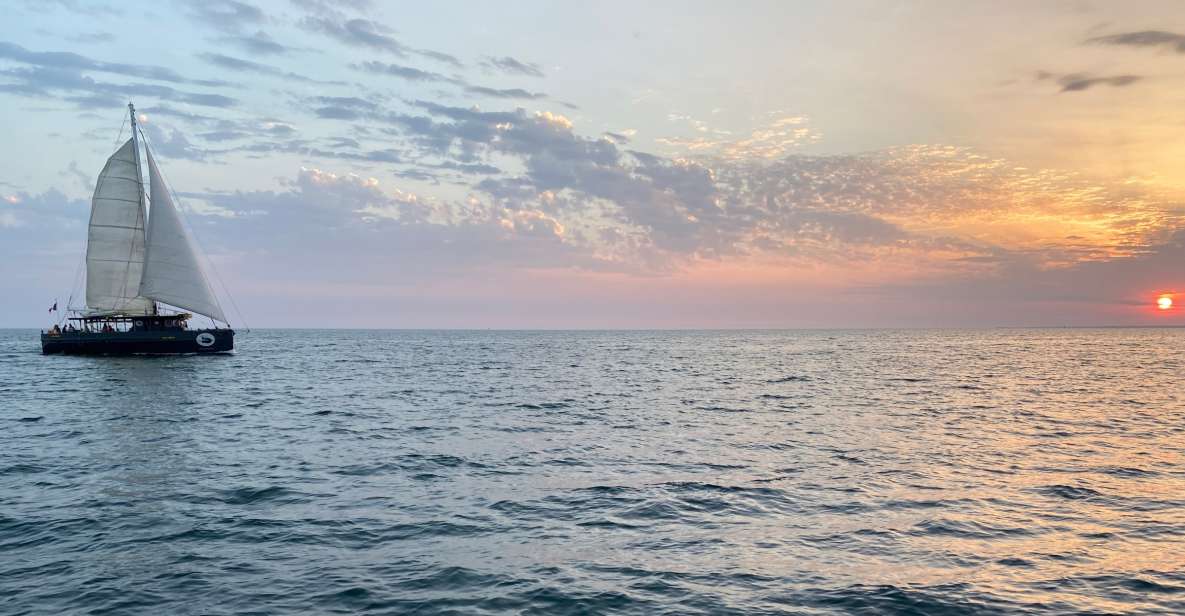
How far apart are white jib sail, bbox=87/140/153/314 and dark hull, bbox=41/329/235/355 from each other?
4.35 m

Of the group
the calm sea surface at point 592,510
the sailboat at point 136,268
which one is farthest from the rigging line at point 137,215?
the calm sea surface at point 592,510

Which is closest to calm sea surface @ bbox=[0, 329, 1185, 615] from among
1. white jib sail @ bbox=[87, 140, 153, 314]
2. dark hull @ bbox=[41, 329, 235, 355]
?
dark hull @ bbox=[41, 329, 235, 355]

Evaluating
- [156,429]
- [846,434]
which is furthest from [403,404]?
[846,434]

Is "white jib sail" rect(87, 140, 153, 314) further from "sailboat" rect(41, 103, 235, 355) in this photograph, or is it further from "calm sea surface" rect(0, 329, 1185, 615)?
"calm sea surface" rect(0, 329, 1185, 615)

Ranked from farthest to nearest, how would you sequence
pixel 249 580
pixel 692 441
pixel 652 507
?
pixel 692 441, pixel 652 507, pixel 249 580

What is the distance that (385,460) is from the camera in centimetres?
2383

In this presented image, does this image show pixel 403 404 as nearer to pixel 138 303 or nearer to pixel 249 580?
pixel 249 580

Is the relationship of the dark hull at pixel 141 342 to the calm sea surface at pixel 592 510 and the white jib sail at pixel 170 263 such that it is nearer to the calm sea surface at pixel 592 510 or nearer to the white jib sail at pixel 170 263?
the white jib sail at pixel 170 263

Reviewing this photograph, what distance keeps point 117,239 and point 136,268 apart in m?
3.78

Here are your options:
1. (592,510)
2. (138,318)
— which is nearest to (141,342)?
(138,318)

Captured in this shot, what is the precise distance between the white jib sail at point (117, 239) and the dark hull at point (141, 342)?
14.3 ft

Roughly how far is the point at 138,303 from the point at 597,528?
85727 mm

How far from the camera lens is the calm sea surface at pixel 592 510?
11914 millimetres

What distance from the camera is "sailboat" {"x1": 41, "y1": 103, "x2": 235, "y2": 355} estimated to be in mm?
80812
